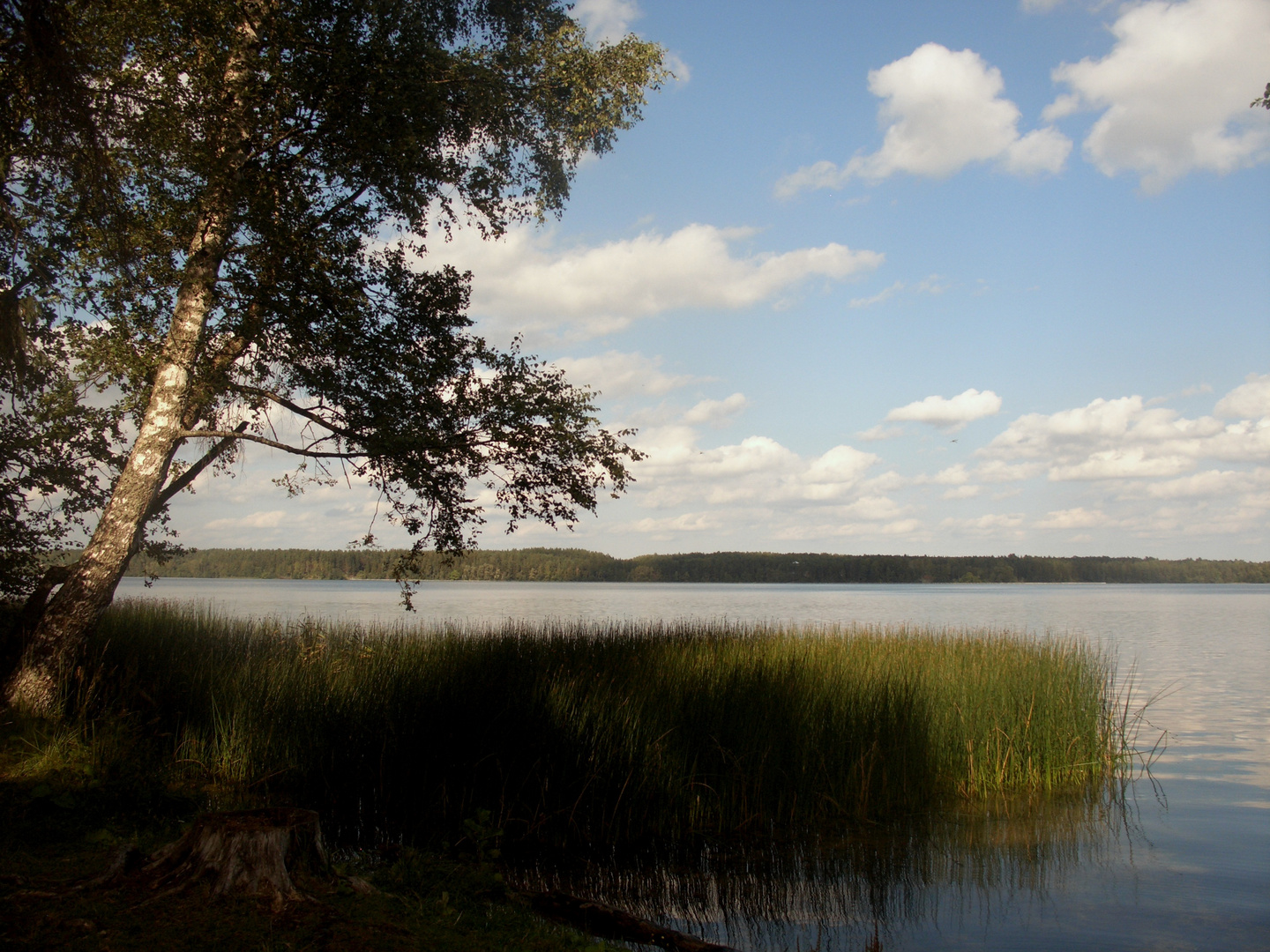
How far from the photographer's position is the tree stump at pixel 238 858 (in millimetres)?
3559

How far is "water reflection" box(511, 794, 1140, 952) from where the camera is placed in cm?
541

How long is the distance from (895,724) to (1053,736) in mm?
2525

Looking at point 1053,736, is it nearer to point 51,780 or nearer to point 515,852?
point 515,852

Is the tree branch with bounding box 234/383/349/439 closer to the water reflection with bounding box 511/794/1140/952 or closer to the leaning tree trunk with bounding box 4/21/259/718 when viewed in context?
the leaning tree trunk with bounding box 4/21/259/718

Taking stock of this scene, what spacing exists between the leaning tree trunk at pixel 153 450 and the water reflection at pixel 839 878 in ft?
16.9

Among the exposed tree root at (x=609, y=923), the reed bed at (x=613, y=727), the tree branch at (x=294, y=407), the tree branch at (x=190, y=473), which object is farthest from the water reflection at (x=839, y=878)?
the tree branch at (x=190, y=473)

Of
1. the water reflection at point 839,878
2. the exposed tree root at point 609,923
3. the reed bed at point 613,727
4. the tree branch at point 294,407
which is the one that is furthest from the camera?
the tree branch at point 294,407

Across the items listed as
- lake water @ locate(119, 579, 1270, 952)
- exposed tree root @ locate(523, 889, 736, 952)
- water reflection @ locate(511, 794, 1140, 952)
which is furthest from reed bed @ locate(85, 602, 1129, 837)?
exposed tree root @ locate(523, 889, 736, 952)

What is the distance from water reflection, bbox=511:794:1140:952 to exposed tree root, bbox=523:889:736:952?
35.6 inches

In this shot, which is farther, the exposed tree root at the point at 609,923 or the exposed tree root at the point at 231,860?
the exposed tree root at the point at 609,923

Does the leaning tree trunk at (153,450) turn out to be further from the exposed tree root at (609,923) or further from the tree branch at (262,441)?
the exposed tree root at (609,923)

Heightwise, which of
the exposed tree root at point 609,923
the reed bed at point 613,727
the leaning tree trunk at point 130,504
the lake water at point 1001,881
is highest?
the leaning tree trunk at point 130,504

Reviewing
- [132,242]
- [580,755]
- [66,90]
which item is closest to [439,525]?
[580,755]

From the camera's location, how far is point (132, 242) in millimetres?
7363
